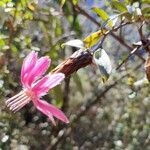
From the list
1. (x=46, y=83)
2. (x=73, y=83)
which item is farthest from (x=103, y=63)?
(x=73, y=83)

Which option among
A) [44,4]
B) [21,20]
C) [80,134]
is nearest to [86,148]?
[80,134]

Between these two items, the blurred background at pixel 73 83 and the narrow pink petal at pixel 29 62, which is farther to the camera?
the blurred background at pixel 73 83

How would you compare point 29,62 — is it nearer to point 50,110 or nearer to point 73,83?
point 50,110

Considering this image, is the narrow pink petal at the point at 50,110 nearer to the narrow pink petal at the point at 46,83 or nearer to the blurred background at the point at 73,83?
the narrow pink petal at the point at 46,83

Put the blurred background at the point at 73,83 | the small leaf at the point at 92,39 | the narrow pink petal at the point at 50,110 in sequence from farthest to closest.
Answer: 1. the blurred background at the point at 73,83
2. the small leaf at the point at 92,39
3. the narrow pink petal at the point at 50,110

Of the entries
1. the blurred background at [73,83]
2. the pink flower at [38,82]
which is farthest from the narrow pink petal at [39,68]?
the blurred background at [73,83]

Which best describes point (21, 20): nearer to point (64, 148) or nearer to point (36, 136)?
point (64, 148)

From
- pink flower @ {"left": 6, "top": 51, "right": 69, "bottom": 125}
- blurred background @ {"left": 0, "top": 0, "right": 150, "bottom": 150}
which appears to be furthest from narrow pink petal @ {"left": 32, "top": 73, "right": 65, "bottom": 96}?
blurred background @ {"left": 0, "top": 0, "right": 150, "bottom": 150}
